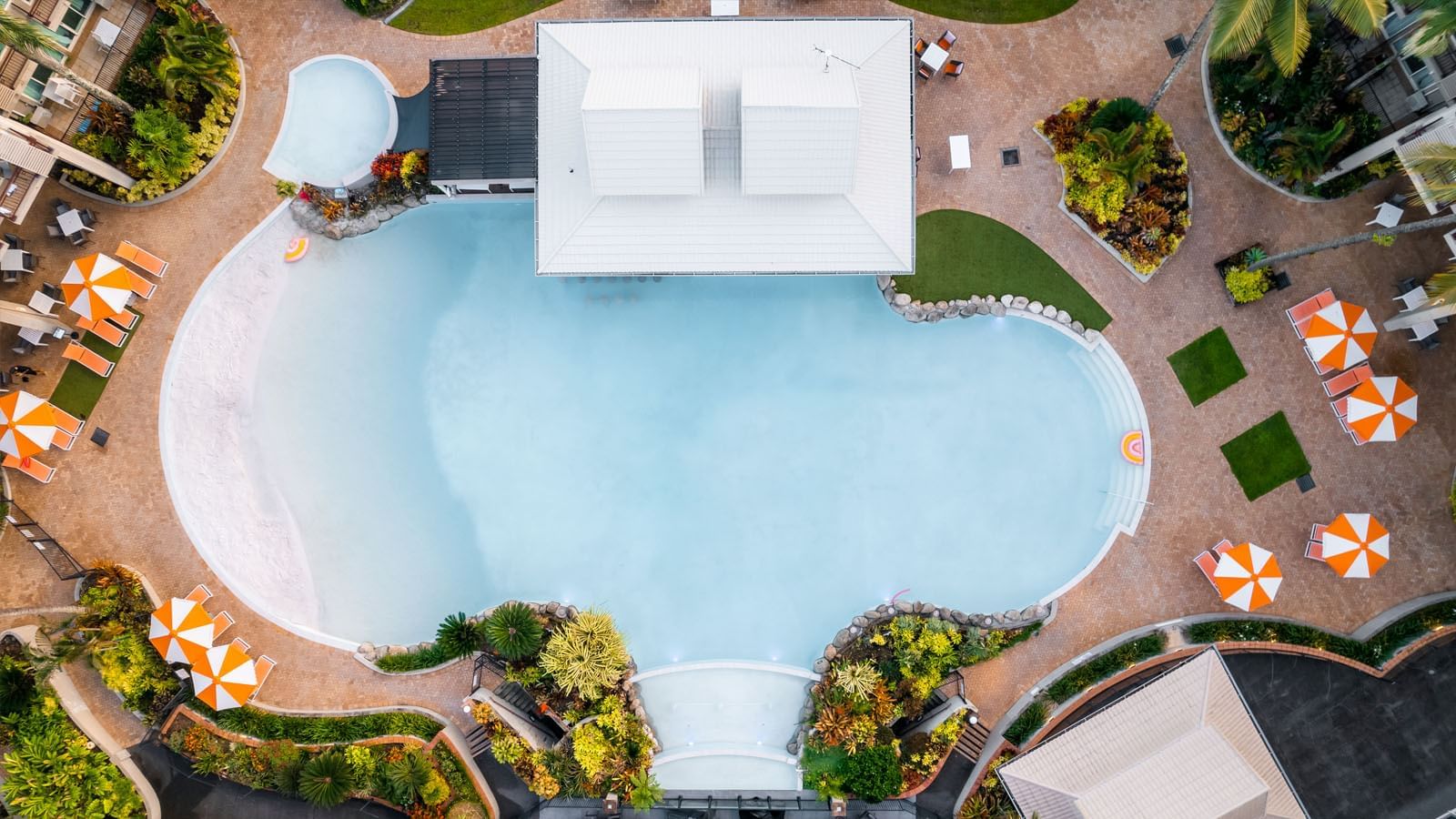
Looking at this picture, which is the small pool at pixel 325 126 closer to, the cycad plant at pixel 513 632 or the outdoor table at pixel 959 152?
the cycad plant at pixel 513 632

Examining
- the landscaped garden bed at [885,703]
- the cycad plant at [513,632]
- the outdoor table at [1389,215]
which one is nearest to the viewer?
the cycad plant at [513,632]

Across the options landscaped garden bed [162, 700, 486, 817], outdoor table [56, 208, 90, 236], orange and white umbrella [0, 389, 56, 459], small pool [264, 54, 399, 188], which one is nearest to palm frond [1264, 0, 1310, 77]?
small pool [264, 54, 399, 188]

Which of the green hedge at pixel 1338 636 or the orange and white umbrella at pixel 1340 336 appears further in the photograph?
the green hedge at pixel 1338 636

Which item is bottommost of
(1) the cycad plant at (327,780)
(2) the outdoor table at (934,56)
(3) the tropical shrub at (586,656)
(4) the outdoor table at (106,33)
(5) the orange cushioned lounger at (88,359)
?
(1) the cycad plant at (327,780)

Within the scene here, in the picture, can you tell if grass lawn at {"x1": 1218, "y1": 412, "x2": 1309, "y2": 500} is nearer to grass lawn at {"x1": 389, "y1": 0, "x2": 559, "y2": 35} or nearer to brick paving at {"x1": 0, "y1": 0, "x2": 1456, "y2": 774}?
brick paving at {"x1": 0, "y1": 0, "x2": 1456, "y2": 774}

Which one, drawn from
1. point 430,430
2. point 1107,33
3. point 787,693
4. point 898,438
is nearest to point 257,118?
point 430,430

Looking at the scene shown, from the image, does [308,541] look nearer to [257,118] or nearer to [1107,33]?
[257,118]

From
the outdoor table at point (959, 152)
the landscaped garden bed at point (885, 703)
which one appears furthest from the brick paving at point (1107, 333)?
the landscaped garden bed at point (885, 703)
